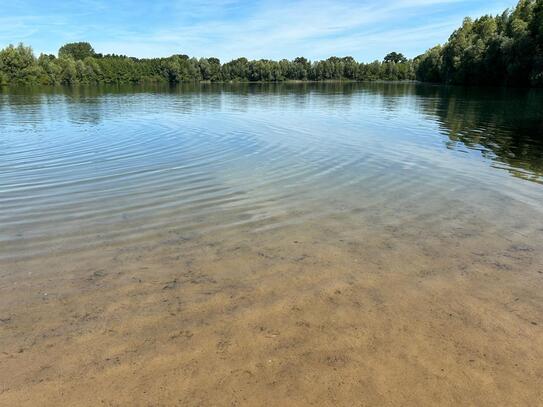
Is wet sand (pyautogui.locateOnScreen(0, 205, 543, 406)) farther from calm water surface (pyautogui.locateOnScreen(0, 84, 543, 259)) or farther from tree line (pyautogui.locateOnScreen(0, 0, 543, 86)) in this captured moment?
tree line (pyautogui.locateOnScreen(0, 0, 543, 86))

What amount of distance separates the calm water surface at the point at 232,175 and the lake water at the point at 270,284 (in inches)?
4.1

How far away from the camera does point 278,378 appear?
15.4ft

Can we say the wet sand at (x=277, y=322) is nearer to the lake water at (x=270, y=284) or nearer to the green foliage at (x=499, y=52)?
the lake water at (x=270, y=284)

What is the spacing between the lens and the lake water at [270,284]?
4676mm

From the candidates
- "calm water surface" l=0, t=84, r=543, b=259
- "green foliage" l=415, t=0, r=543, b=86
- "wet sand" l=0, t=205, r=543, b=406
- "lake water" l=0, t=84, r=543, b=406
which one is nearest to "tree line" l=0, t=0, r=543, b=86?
"green foliage" l=415, t=0, r=543, b=86

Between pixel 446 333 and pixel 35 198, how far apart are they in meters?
11.4

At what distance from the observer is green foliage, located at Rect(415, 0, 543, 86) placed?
7862 centimetres

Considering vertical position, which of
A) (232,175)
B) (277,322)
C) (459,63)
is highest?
(459,63)

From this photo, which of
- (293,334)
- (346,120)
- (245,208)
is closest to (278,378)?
(293,334)

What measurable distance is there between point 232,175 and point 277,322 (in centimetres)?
919

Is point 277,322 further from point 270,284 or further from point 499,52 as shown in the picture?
point 499,52

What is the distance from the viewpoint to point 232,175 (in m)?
14.4

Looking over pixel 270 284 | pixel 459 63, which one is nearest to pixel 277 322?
pixel 270 284

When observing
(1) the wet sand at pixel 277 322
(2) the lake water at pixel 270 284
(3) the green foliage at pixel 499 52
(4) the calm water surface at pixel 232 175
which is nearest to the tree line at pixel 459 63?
(3) the green foliage at pixel 499 52
